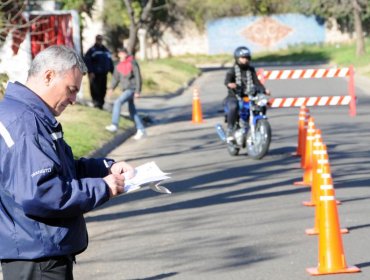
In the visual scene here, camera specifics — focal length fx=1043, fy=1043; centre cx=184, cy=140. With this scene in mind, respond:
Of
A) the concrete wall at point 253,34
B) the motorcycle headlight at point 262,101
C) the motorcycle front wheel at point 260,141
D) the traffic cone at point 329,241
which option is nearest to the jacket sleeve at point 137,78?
the motorcycle front wheel at point 260,141

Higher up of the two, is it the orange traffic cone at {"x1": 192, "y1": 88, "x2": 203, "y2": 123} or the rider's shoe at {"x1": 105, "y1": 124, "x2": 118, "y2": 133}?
the rider's shoe at {"x1": 105, "y1": 124, "x2": 118, "y2": 133}

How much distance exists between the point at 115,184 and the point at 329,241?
4206mm

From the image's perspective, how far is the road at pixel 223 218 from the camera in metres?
8.95

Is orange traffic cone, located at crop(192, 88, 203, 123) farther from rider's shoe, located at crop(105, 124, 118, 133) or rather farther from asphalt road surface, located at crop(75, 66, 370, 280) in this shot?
asphalt road surface, located at crop(75, 66, 370, 280)

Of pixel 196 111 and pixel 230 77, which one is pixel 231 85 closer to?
pixel 230 77

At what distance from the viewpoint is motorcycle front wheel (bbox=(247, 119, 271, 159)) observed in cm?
1642

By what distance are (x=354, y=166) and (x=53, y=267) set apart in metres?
10.9

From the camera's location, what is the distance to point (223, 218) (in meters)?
11.3

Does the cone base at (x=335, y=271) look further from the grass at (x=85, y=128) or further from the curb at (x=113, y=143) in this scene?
the curb at (x=113, y=143)

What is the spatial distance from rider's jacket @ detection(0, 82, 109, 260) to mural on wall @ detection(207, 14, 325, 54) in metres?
78.9

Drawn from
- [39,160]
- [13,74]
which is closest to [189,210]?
[39,160]

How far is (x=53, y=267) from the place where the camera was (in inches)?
183

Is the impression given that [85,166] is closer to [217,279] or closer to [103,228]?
[217,279]

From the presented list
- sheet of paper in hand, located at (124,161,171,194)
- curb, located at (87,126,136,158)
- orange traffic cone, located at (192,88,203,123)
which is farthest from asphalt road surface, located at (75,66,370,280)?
orange traffic cone, located at (192,88,203,123)
